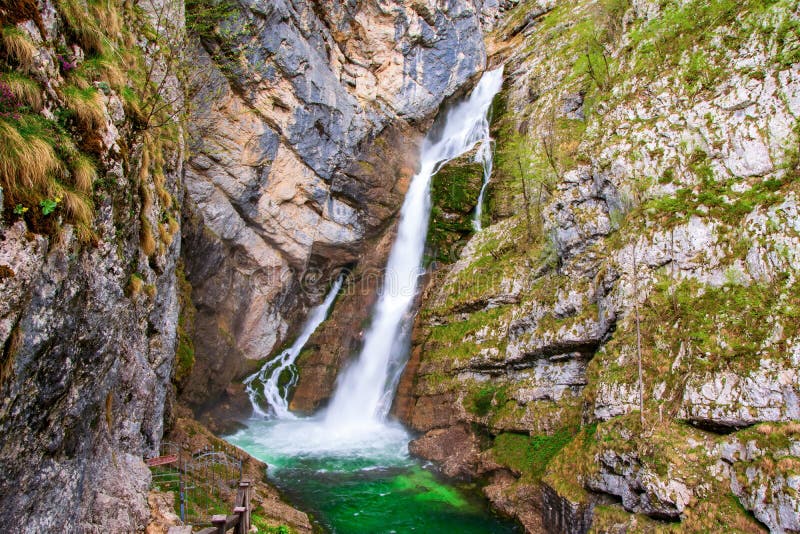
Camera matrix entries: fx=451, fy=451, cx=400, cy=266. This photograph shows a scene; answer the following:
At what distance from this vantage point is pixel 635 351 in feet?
41.9

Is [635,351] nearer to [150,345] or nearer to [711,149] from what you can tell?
[711,149]

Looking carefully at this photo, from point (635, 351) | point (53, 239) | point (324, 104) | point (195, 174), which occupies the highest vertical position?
point (324, 104)

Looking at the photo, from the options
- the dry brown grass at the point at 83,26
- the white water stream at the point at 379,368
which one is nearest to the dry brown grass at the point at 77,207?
the dry brown grass at the point at 83,26

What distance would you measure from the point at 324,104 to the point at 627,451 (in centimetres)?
2158

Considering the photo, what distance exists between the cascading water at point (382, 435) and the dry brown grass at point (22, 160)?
1141 centimetres

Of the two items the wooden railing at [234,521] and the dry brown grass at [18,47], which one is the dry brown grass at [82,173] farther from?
the wooden railing at [234,521]

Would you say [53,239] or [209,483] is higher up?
[53,239]

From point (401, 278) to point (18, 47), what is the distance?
69.5 ft

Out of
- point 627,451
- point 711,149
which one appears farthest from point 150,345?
point 711,149

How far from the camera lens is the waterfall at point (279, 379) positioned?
2389cm

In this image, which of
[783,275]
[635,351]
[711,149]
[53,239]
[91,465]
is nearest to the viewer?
[53,239]

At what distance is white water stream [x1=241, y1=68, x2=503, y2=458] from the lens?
65.6 feet

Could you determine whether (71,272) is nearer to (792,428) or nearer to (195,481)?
(195,481)

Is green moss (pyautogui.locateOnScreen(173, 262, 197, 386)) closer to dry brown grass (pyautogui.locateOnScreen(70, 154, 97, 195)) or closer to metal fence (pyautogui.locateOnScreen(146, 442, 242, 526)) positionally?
metal fence (pyautogui.locateOnScreen(146, 442, 242, 526))
